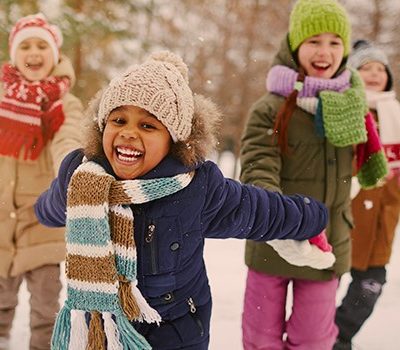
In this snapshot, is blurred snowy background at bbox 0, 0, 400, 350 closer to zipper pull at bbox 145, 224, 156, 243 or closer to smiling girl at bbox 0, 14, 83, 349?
smiling girl at bbox 0, 14, 83, 349

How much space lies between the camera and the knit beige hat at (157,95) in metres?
1.91

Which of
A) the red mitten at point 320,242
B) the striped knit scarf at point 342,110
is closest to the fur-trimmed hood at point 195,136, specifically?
the red mitten at point 320,242

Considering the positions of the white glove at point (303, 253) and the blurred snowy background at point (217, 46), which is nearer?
the white glove at point (303, 253)

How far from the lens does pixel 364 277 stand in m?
3.85

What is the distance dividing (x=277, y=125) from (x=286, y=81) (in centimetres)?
25

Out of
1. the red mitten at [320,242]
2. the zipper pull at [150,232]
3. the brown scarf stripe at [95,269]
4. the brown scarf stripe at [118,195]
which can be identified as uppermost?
the brown scarf stripe at [118,195]

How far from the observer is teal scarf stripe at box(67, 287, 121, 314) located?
1.85 m

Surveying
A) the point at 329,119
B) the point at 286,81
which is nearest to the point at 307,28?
the point at 286,81

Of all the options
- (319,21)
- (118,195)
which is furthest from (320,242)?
(319,21)

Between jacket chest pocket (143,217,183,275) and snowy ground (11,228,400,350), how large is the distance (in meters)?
1.98

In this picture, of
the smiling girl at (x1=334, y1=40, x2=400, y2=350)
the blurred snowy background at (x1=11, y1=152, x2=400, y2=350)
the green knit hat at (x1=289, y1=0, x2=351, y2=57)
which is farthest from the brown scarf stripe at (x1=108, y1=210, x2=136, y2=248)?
the smiling girl at (x1=334, y1=40, x2=400, y2=350)

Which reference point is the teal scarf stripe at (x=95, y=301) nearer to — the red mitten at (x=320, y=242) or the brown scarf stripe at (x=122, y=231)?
the brown scarf stripe at (x=122, y=231)

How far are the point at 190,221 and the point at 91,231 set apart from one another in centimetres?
37

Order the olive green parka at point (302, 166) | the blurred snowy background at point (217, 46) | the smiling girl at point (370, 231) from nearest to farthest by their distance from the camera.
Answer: the olive green parka at point (302, 166) → the smiling girl at point (370, 231) → the blurred snowy background at point (217, 46)
